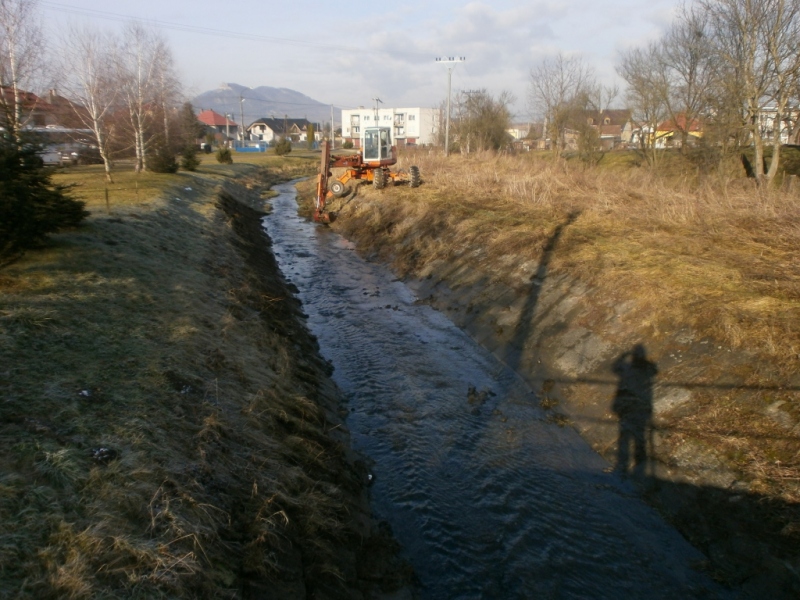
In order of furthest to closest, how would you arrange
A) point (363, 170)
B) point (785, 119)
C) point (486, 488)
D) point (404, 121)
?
1. point (404, 121)
2. point (363, 170)
3. point (785, 119)
4. point (486, 488)

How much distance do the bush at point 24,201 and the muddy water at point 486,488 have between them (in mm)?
5841

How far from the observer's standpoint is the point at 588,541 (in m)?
6.39

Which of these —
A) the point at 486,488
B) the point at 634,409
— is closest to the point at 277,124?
the point at 634,409

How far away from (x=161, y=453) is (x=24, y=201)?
20.7ft

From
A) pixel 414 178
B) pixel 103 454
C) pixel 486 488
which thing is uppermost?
pixel 414 178

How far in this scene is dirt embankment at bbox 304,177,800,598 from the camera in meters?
5.99

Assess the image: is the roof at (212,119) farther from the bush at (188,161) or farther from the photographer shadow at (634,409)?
the photographer shadow at (634,409)

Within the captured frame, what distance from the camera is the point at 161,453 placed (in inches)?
205

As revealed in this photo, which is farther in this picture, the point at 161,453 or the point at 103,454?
the point at 161,453

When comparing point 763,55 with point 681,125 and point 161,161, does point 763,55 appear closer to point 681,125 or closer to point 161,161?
point 681,125

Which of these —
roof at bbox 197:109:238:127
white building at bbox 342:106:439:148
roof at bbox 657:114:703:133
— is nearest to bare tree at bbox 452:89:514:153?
roof at bbox 657:114:703:133

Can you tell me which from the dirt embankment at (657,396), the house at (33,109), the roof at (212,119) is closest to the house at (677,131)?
the dirt embankment at (657,396)

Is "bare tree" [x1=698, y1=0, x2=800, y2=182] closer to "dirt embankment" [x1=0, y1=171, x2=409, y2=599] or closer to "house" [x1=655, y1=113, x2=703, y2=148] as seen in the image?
"house" [x1=655, y1=113, x2=703, y2=148]

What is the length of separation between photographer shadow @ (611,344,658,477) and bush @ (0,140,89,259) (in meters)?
10.1
